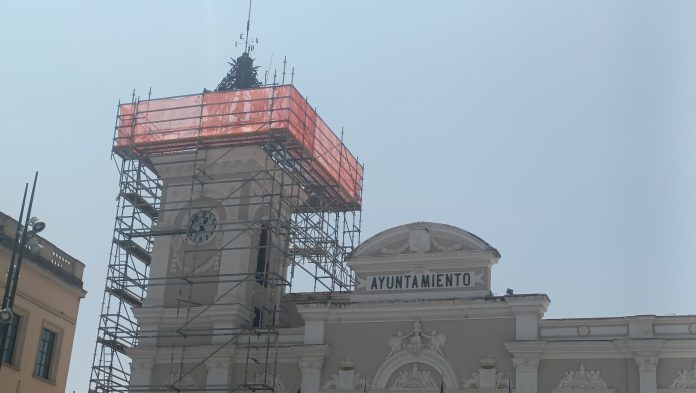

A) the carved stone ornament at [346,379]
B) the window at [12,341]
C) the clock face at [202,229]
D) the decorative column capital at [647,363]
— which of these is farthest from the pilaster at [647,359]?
the window at [12,341]

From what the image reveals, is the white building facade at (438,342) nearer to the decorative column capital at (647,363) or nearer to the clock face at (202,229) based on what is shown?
the decorative column capital at (647,363)

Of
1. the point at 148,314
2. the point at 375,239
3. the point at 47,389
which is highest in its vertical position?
the point at 375,239

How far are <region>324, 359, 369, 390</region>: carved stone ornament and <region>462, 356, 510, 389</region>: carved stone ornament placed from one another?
3274 mm

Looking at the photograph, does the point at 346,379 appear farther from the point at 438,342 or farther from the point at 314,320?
the point at 438,342

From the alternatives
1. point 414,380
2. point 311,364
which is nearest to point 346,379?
point 311,364

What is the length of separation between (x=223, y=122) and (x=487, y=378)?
13.0 m

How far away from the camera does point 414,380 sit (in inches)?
1176

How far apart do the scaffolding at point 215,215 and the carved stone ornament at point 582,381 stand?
29.7 feet

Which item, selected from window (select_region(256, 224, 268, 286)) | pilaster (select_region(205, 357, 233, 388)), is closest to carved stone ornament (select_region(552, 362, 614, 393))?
pilaster (select_region(205, 357, 233, 388))

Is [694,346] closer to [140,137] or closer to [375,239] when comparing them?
[375,239]

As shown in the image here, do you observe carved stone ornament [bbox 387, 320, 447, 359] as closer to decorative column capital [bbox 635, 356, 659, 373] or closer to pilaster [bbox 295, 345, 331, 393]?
pilaster [bbox 295, 345, 331, 393]

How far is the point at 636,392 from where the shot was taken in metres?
27.6

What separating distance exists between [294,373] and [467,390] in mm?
5657

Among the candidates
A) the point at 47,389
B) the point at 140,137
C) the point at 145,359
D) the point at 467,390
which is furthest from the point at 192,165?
A: the point at 467,390
